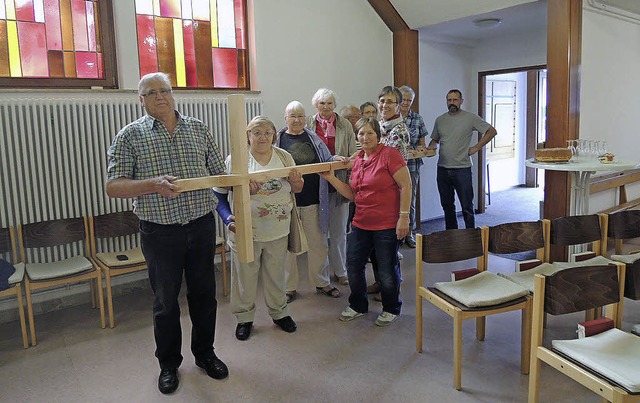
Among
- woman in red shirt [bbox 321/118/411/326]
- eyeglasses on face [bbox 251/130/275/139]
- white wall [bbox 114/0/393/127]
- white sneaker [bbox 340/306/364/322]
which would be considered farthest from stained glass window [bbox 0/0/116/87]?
white sneaker [bbox 340/306/364/322]

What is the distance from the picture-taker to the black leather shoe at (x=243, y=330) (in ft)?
9.38

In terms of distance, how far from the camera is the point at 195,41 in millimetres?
4043

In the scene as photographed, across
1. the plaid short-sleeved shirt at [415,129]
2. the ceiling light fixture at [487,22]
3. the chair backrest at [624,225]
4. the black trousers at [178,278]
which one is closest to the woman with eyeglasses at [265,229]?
the black trousers at [178,278]

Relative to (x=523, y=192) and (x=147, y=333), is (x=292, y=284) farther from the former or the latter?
(x=523, y=192)

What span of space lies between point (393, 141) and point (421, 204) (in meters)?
2.72

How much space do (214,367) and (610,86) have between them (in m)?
4.34

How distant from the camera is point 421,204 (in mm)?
5953

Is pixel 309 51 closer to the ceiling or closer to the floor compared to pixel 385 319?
closer to the ceiling

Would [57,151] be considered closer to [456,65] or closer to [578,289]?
[578,289]

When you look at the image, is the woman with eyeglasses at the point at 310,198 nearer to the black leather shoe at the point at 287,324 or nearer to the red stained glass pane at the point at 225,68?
A: the black leather shoe at the point at 287,324

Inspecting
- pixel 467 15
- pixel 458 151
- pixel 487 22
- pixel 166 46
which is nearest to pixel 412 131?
pixel 458 151

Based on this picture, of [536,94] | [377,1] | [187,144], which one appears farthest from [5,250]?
[536,94]

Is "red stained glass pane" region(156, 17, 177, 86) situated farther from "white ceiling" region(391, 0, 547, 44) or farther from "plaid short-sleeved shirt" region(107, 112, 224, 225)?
"white ceiling" region(391, 0, 547, 44)

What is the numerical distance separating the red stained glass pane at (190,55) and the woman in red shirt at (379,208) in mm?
1817
